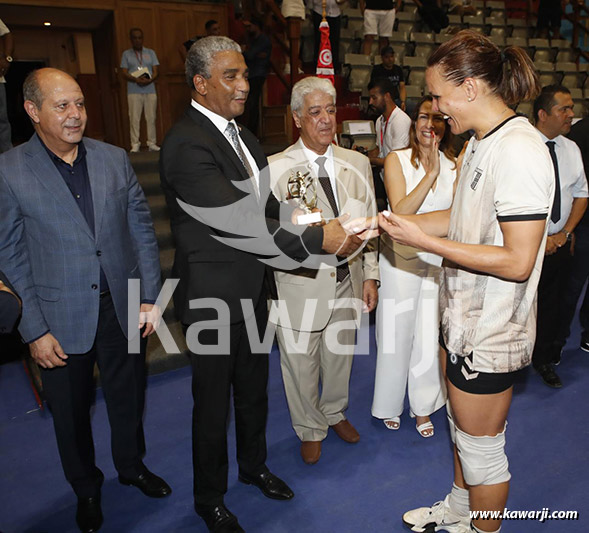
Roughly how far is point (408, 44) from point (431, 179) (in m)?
7.96

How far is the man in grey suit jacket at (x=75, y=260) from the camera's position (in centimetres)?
189

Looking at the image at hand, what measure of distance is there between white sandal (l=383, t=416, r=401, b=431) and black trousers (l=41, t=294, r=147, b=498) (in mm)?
1350

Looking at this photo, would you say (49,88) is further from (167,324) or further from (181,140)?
(167,324)

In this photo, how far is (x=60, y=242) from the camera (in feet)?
6.36

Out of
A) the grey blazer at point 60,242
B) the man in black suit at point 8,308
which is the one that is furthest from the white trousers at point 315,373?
the man in black suit at point 8,308

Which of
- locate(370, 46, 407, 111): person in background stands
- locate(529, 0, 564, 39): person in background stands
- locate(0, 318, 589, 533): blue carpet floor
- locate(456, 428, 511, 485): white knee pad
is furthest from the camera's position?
locate(529, 0, 564, 39): person in background stands

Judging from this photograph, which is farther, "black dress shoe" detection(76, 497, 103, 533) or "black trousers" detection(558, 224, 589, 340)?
"black trousers" detection(558, 224, 589, 340)

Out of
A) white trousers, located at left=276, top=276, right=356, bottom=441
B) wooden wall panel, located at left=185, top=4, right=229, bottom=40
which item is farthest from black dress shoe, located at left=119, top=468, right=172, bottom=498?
wooden wall panel, located at left=185, top=4, right=229, bottom=40

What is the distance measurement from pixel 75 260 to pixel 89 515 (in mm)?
1110

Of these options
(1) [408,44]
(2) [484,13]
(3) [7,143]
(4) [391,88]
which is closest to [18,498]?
(3) [7,143]

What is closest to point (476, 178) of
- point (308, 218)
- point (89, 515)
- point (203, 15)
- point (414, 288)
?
point (308, 218)

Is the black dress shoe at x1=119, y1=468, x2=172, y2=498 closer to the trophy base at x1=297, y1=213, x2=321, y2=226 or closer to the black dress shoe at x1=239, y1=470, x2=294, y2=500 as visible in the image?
the black dress shoe at x1=239, y1=470, x2=294, y2=500

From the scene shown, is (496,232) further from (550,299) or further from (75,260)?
(550,299)

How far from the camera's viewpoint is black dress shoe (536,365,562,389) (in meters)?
3.29
